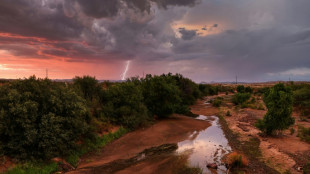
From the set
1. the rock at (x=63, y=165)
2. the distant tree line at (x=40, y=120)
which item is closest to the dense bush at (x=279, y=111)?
the distant tree line at (x=40, y=120)

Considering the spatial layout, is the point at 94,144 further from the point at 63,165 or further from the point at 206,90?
the point at 206,90

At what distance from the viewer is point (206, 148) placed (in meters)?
14.6

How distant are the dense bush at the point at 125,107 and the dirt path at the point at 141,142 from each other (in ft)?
4.72

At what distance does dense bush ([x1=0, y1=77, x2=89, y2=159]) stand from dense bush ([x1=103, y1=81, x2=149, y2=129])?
6884mm

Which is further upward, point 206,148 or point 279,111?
point 279,111

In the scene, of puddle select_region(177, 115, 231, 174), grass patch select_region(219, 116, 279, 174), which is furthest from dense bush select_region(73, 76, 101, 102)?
grass patch select_region(219, 116, 279, 174)

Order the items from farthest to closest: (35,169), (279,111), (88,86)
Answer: (88,86), (279,111), (35,169)

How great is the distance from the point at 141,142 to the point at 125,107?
5375 mm

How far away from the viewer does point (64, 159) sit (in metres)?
11.2

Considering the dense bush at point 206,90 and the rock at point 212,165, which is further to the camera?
the dense bush at point 206,90

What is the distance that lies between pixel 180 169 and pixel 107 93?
45.2ft

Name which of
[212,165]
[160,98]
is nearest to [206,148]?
[212,165]

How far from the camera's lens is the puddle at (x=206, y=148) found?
453 inches

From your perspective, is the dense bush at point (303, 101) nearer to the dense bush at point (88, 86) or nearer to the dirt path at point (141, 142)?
the dirt path at point (141, 142)
